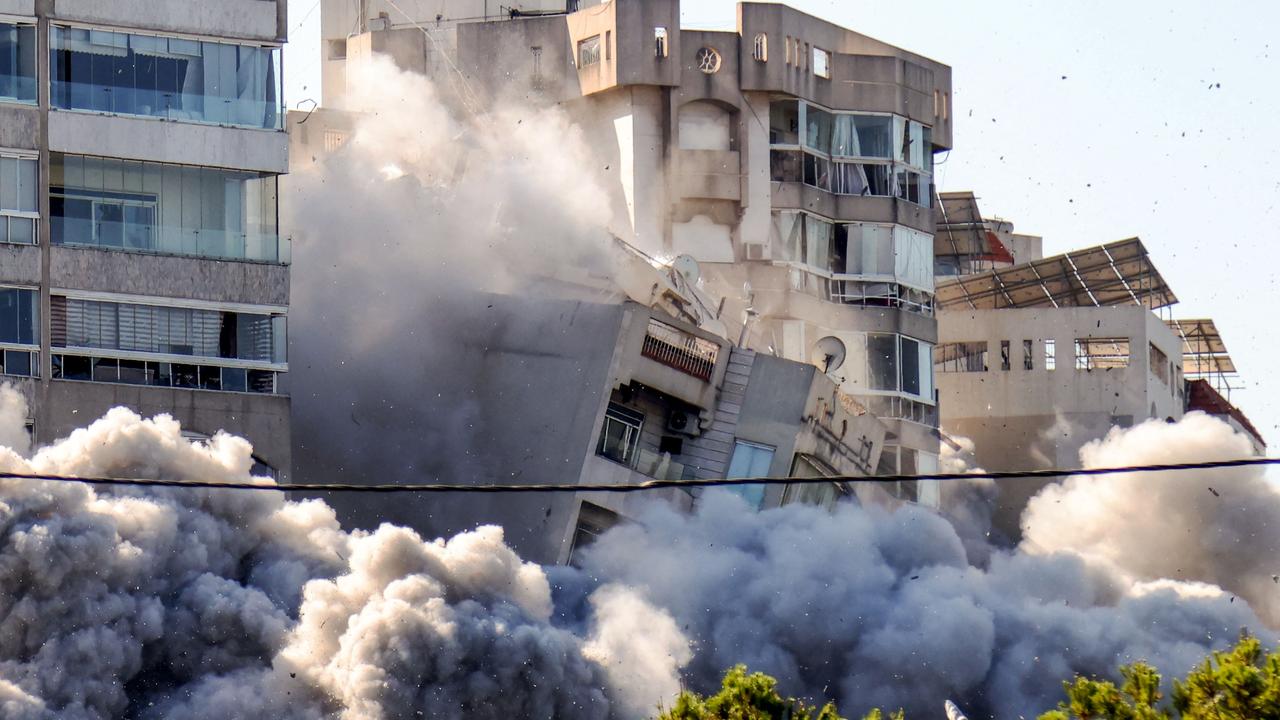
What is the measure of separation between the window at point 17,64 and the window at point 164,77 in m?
0.51

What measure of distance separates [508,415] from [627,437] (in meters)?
3.16

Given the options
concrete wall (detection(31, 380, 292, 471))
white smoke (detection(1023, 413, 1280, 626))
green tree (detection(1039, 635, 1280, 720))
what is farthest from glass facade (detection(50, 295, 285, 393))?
white smoke (detection(1023, 413, 1280, 626))

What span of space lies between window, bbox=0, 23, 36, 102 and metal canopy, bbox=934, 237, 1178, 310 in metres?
50.8

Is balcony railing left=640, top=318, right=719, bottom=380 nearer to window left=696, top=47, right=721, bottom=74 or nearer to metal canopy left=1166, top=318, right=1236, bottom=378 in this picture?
window left=696, top=47, right=721, bottom=74

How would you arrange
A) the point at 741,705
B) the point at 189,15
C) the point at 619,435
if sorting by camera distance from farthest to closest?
the point at 619,435 < the point at 189,15 < the point at 741,705

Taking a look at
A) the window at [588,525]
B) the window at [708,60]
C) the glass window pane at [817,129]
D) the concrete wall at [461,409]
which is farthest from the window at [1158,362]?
the concrete wall at [461,409]

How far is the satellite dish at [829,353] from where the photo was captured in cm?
7956

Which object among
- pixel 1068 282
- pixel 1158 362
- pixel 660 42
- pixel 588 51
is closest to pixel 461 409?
pixel 588 51

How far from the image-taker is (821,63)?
295ft

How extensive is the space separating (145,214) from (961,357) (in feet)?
157

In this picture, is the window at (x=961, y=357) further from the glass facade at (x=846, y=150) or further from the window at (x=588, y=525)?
the window at (x=588, y=525)

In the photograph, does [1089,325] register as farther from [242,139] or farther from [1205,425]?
[242,139]

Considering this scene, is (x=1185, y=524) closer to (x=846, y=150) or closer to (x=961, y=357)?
(x=961, y=357)

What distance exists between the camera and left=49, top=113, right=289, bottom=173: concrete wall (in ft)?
202
